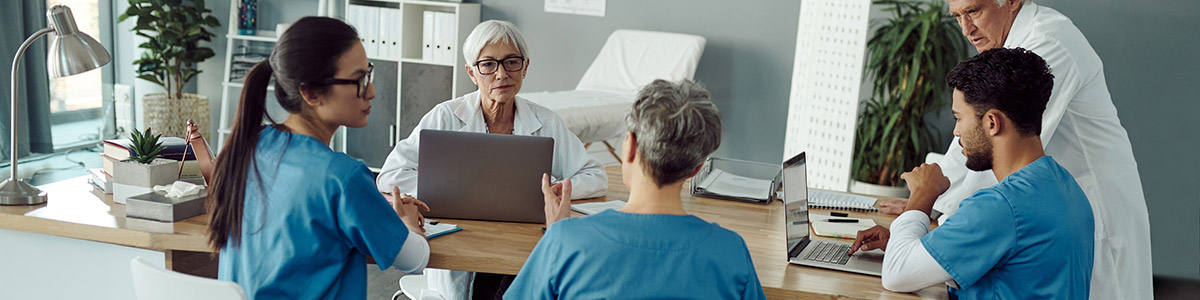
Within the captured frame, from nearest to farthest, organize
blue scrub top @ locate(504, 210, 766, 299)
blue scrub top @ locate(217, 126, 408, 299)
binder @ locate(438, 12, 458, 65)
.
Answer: blue scrub top @ locate(504, 210, 766, 299), blue scrub top @ locate(217, 126, 408, 299), binder @ locate(438, 12, 458, 65)

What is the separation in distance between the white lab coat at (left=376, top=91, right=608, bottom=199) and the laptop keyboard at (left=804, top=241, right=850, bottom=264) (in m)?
0.61

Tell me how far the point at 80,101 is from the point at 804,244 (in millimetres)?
5153

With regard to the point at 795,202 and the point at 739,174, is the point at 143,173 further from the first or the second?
the point at 739,174

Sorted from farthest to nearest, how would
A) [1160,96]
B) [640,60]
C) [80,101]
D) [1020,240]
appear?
[80,101]
[640,60]
[1160,96]
[1020,240]

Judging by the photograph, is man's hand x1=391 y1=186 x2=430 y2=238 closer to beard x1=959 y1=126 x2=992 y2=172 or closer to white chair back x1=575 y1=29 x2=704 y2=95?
beard x1=959 y1=126 x2=992 y2=172

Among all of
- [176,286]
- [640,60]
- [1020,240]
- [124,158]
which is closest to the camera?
[176,286]

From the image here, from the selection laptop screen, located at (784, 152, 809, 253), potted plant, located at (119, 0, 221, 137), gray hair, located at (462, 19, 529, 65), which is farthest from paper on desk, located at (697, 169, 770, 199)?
potted plant, located at (119, 0, 221, 137)

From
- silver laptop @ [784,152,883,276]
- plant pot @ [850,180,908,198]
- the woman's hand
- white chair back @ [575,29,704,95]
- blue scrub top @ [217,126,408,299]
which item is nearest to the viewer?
blue scrub top @ [217,126,408,299]

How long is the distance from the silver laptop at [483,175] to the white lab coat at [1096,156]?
91 centimetres

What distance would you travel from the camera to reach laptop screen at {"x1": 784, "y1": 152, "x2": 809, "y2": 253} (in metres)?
1.74

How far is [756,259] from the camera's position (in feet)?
5.82

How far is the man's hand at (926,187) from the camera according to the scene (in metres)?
1.77

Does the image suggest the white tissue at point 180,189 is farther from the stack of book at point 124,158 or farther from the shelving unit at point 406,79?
the shelving unit at point 406,79

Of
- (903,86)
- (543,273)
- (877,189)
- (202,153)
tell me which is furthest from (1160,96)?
(202,153)
